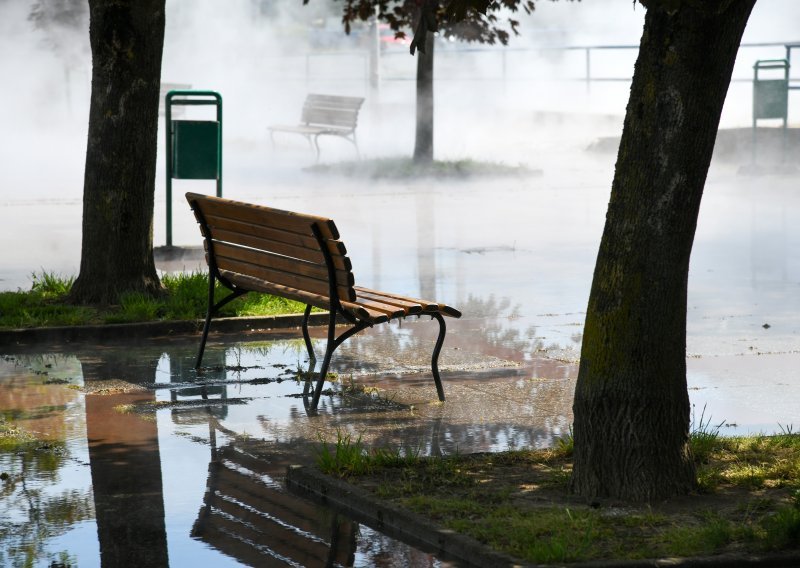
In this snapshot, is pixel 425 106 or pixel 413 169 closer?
pixel 425 106

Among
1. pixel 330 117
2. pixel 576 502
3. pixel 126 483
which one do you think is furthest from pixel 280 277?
pixel 330 117

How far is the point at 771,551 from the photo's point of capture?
4938mm

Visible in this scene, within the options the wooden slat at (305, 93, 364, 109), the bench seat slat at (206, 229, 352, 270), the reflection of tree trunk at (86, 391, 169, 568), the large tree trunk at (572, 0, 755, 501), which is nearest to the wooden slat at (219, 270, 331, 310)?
the bench seat slat at (206, 229, 352, 270)

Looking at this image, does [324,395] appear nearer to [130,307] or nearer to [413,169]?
[130,307]

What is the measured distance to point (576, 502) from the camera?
560 centimetres

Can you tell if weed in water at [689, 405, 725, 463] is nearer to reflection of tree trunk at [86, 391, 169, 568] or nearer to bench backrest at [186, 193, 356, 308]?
bench backrest at [186, 193, 356, 308]

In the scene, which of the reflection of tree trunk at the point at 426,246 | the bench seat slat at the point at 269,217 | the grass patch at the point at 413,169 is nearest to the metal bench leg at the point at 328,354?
the bench seat slat at the point at 269,217

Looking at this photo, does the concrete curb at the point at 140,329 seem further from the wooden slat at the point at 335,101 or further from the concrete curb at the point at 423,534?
the wooden slat at the point at 335,101

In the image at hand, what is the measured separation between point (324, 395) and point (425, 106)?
14.5m

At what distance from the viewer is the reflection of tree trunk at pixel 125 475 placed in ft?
17.3

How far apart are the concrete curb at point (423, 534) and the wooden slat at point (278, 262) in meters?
1.69

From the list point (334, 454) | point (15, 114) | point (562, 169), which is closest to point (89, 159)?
point (334, 454)

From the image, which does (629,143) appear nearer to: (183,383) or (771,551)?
(771,551)

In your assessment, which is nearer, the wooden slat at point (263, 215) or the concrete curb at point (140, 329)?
the wooden slat at point (263, 215)
